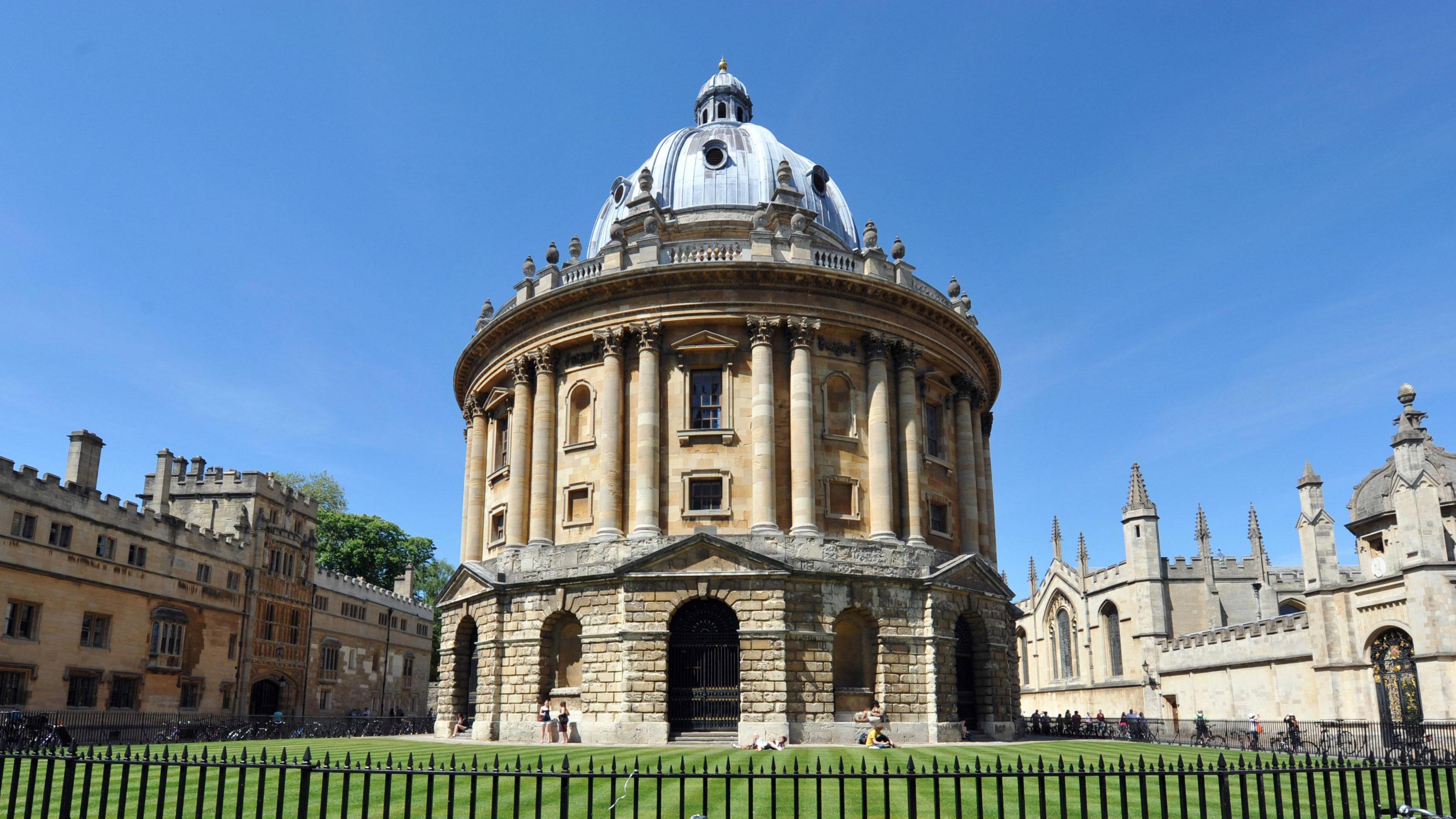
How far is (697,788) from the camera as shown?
17.4 meters

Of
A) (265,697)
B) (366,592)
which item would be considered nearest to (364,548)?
(366,592)

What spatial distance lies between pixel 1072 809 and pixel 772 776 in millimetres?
8375

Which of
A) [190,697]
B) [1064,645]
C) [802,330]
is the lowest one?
[190,697]

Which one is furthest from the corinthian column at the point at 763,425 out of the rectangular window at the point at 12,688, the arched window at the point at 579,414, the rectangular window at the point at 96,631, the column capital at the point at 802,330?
the rectangular window at the point at 96,631

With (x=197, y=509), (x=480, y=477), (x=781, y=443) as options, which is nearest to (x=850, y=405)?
(x=781, y=443)

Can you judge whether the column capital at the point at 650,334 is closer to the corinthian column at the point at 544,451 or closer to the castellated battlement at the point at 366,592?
the corinthian column at the point at 544,451

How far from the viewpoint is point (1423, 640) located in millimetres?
34375

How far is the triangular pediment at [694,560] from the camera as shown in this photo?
3206 centimetres

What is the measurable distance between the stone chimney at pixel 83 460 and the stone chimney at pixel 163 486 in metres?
8.48

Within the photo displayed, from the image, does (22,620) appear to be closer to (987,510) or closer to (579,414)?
(579,414)

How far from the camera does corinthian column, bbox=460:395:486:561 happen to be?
4225 cm

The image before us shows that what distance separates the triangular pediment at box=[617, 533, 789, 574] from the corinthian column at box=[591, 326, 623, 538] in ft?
7.44

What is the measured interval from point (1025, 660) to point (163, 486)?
6050 centimetres

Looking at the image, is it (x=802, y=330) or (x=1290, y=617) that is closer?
(x=802, y=330)
